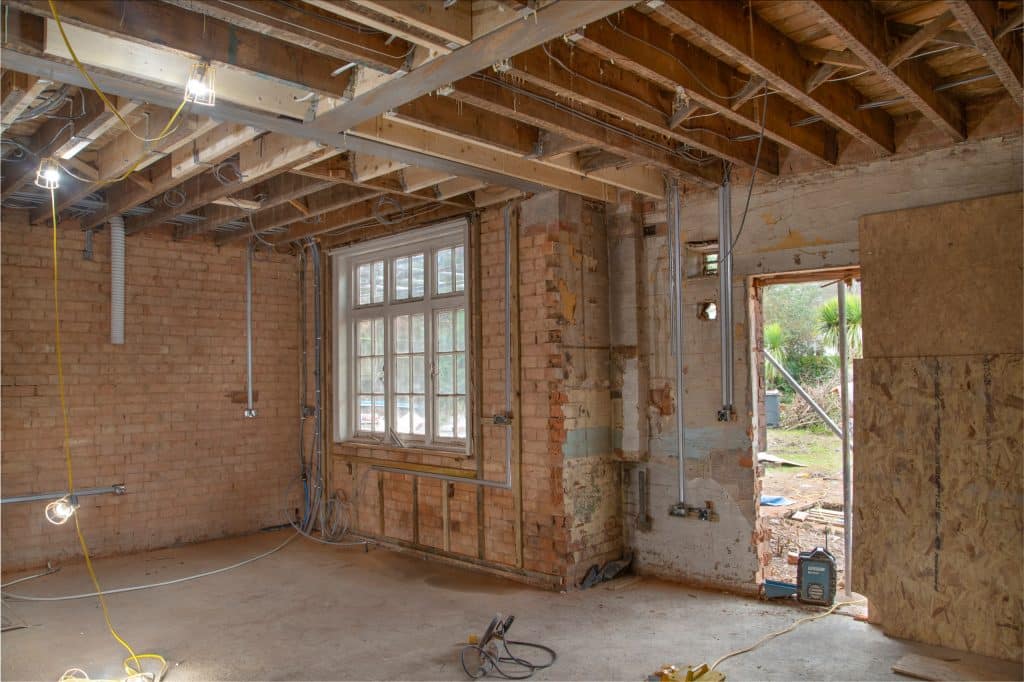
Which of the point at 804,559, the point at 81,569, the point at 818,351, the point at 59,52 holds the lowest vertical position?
the point at 81,569

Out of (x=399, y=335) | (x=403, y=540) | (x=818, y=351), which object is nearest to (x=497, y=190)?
(x=399, y=335)

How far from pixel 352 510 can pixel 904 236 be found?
17.0 feet

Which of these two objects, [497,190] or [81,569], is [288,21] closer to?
[497,190]

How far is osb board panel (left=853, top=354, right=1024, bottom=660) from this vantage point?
12.0 feet

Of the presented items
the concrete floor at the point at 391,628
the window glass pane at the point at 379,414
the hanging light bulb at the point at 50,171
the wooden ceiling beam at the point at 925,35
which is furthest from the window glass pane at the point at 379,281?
the wooden ceiling beam at the point at 925,35

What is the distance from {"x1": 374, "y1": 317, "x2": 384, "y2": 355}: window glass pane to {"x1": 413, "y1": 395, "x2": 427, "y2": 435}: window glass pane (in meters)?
0.70

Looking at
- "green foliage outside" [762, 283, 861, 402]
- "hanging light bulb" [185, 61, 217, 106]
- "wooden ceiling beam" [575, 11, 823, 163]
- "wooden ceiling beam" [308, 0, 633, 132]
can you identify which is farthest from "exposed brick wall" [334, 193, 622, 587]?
"green foliage outside" [762, 283, 861, 402]

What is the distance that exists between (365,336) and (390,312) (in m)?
0.53

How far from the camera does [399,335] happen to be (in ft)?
20.8

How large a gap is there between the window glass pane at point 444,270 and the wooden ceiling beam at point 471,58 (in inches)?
98.1

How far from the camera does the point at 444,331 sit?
19.4ft

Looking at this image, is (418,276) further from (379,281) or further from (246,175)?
(246,175)

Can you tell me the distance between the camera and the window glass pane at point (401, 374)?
6238 millimetres

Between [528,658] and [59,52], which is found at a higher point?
A: [59,52]
